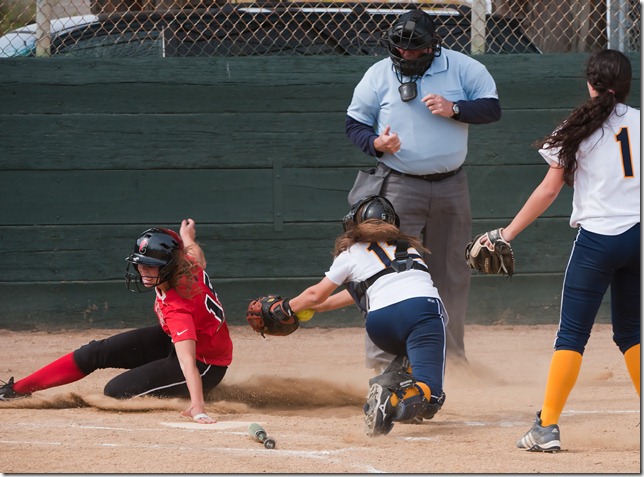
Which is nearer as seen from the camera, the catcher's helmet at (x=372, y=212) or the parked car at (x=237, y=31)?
the catcher's helmet at (x=372, y=212)

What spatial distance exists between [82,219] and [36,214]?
1.14ft

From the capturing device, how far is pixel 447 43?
7.80 metres

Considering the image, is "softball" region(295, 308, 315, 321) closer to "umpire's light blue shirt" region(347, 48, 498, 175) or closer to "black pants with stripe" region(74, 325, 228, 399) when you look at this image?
"black pants with stripe" region(74, 325, 228, 399)

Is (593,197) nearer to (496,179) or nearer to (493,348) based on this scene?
(493,348)

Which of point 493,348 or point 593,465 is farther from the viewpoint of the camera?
point 493,348

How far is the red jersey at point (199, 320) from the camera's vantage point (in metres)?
4.98

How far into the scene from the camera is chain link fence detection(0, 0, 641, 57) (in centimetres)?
764

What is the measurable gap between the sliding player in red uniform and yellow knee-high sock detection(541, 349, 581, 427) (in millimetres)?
1700

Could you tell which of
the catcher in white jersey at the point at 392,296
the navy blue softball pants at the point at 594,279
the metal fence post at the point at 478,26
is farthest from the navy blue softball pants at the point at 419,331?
the metal fence post at the point at 478,26

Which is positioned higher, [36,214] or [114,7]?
[114,7]

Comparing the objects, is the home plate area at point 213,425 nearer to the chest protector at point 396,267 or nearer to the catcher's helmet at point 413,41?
the chest protector at point 396,267

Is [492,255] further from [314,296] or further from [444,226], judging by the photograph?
[444,226]

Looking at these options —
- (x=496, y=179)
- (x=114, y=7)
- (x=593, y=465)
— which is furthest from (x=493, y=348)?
(x=114, y=7)

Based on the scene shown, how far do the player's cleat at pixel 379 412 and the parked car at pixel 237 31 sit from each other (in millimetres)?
4106
